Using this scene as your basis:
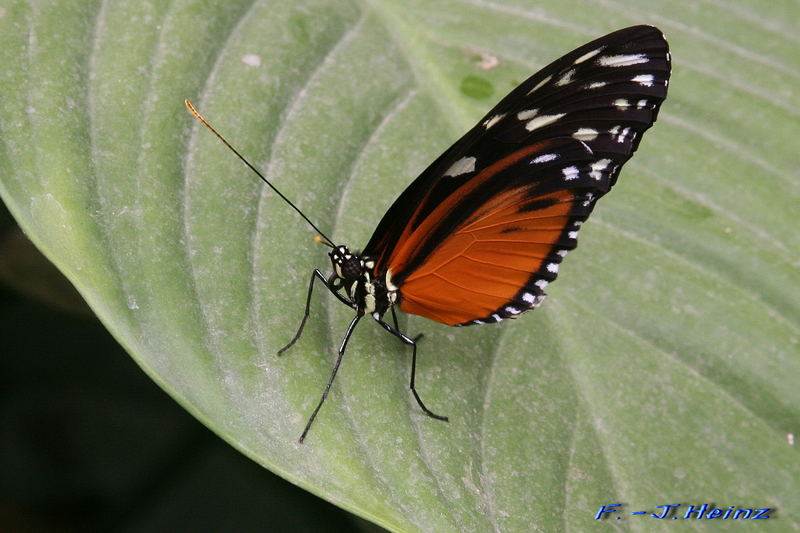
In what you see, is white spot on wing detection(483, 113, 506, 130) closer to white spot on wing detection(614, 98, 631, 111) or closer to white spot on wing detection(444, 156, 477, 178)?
white spot on wing detection(444, 156, 477, 178)

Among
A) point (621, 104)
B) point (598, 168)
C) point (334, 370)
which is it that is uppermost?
point (621, 104)

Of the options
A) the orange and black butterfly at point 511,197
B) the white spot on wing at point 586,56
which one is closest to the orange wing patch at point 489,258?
the orange and black butterfly at point 511,197

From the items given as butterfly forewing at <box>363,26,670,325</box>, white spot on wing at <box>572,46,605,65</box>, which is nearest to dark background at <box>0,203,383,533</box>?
butterfly forewing at <box>363,26,670,325</box>

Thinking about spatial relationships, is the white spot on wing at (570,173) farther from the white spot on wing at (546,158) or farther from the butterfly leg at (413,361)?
the butterfly leg at (413,361)

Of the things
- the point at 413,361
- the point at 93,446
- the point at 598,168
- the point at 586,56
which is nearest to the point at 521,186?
the point at 598,168

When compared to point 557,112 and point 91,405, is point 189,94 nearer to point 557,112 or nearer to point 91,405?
point 557,112

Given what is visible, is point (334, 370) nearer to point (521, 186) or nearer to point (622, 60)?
point (521, 186)
